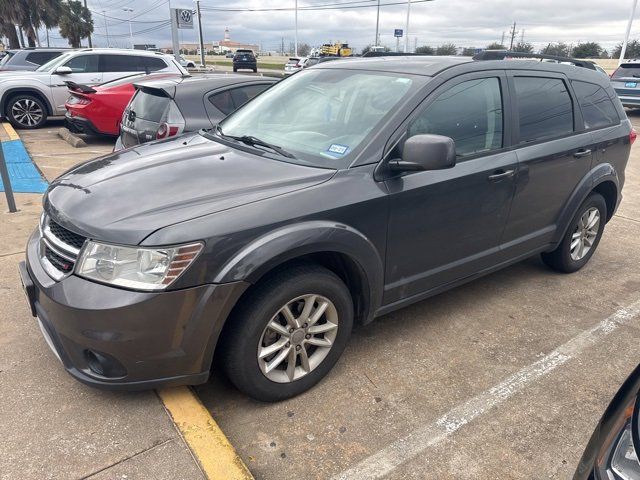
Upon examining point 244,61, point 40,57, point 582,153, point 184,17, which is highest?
point 184,17

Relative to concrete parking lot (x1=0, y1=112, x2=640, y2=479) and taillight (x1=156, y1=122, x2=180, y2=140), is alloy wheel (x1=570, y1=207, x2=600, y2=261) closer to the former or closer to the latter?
concrete parking lot (x1=0, y1=112, x2=640, y2=479)

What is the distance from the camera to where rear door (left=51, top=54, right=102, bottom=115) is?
10562 mm

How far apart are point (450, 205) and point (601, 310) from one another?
5.66 ft

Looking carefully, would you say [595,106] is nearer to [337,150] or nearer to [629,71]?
[337,150]

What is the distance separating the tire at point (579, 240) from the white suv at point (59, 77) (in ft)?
27.6

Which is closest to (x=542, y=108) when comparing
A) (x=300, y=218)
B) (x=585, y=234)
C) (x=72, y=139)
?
(x=585, y=234)

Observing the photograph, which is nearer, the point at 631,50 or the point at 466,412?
the point at 466,412

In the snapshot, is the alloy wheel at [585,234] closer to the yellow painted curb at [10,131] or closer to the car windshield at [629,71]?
the yellow painted curb at [10,131]

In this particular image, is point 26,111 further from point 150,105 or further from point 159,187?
point 159,187

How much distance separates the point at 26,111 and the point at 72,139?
2.46m

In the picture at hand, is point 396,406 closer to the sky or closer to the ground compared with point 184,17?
closer to the ground

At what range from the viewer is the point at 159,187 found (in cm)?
247

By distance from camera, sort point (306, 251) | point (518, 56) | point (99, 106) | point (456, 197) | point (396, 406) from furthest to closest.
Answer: point (99, 106) < point (518, 56) < point (456, 197) < point (396, 406) < point (306, 251)

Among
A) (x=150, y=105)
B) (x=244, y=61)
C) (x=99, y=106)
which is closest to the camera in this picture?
(x=150, y=105)
